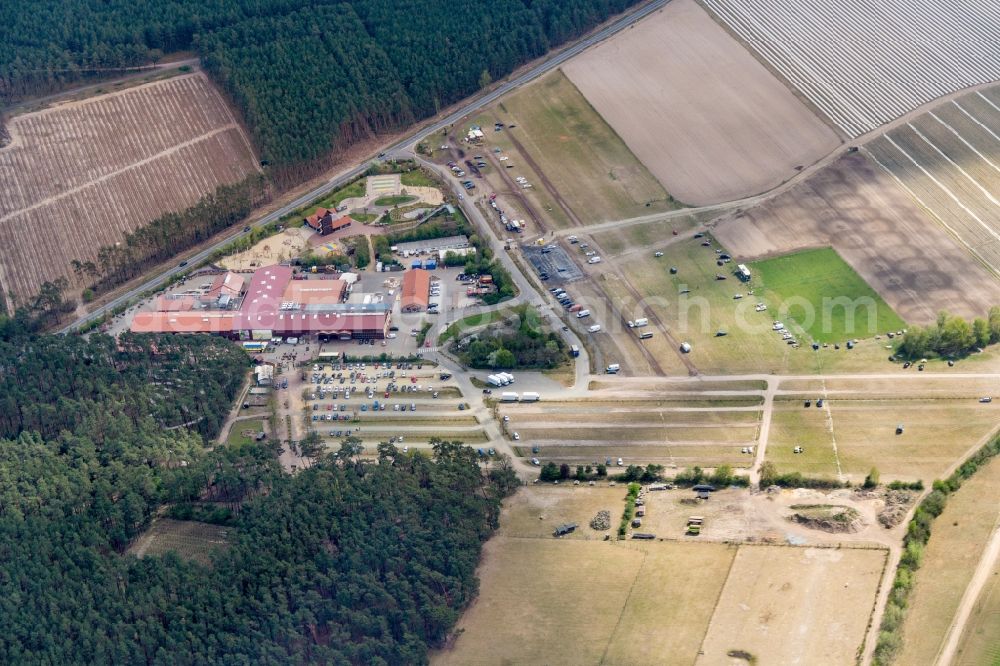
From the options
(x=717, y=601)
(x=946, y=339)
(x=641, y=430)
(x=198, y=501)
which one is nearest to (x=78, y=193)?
(x=198, y=501)

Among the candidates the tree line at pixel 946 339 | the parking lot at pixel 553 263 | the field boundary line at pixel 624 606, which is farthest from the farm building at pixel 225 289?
the tree line at pixel 946 339

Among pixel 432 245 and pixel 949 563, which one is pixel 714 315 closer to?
pixel 432 245

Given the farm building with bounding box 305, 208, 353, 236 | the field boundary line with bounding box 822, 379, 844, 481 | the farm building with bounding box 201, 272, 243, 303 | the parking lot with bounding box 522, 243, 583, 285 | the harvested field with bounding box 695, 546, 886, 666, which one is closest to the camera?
the harvested field with bounding box 695, 546, 886, 666

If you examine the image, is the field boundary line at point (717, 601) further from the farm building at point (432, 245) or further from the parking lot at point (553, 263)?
the farm building at point (432, 245)

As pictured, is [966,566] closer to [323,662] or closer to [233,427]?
[323,662]

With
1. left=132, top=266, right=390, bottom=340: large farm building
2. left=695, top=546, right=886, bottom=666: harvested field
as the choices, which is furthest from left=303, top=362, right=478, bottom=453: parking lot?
left=695, top=546, right=886, bottom=666: harvested field

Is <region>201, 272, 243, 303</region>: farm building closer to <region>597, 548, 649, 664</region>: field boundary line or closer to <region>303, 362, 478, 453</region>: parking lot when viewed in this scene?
<region>303, 362, 478, 453</region>: parking lot

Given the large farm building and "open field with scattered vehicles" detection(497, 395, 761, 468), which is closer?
"open field with scattered vehicles" detection(497, 395, 761, 468)
